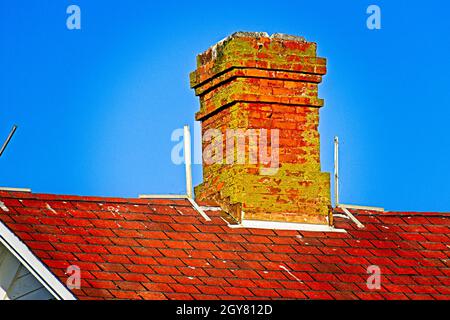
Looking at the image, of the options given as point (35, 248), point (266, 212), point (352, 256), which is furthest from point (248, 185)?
point (35, 248)

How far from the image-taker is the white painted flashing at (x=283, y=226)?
17.8 metres

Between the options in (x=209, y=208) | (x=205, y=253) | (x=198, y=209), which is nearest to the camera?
(x=205, y=253)

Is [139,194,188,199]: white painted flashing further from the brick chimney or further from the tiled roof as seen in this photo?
the brick chimney

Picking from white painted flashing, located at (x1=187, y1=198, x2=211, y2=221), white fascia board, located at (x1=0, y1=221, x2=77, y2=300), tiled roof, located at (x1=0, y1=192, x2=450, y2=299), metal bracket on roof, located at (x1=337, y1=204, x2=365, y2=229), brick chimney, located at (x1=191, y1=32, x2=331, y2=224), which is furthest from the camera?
metal bracket on roof, located at (x1=337, y1=204, x2=365, y2=229)

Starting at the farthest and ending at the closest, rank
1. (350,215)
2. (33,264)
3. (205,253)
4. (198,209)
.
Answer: (350,215), (198,209), (205,253), (33,264)

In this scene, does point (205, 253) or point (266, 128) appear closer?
point (205, 253)

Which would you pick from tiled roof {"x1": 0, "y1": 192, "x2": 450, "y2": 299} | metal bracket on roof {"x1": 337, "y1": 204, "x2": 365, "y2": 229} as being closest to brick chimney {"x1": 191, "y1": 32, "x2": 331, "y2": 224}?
metal bracket on roof {"x1": 337, "y1": 204, "x2": 365, "y2": 229}

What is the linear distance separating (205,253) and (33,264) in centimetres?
236

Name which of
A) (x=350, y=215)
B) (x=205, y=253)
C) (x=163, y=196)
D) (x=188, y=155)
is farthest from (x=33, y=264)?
(x=350, y=215)

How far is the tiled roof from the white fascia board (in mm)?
190

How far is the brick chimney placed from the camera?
59.7 ft

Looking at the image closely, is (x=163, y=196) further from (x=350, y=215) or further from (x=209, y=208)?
(x=350, y=215)

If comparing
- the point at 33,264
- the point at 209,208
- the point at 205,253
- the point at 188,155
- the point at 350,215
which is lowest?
the point at 205,253

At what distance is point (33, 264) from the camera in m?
15.2
